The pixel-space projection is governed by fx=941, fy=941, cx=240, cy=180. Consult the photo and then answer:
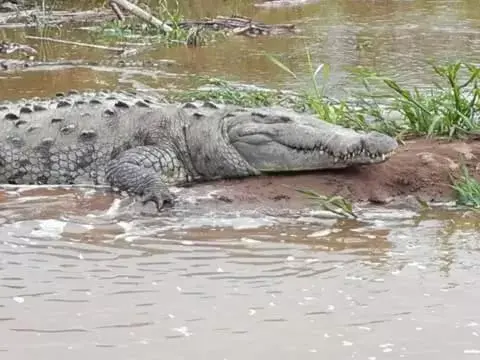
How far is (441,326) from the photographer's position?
3.52m

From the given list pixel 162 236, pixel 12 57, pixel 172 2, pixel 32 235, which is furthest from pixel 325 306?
pixel 172 2

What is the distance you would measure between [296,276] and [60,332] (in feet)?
3.62

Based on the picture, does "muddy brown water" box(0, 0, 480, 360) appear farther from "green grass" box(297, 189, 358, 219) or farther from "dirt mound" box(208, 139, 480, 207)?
"dirt mound" box(208, 139, 480, 207)

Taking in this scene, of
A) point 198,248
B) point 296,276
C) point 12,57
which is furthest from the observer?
point 12,57

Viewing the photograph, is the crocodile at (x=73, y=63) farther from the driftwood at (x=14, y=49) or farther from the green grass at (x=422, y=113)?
the green grass at (x=422, y=113)

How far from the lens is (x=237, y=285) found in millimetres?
3998

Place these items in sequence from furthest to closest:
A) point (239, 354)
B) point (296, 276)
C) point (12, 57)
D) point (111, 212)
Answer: point (12, 57), point (111, 212), point (296, 276), point (239, 354)

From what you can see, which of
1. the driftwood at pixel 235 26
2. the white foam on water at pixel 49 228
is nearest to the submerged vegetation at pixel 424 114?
the white foam on water at pixel 49 228

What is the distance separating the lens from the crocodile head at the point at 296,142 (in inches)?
212

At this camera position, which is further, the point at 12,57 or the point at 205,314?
the point at 12,57

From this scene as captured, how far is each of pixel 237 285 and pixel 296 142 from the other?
5.97 ft

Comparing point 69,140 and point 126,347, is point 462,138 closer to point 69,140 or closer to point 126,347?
point 69,140

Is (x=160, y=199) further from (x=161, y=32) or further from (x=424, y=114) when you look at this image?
(x=161, y=32)

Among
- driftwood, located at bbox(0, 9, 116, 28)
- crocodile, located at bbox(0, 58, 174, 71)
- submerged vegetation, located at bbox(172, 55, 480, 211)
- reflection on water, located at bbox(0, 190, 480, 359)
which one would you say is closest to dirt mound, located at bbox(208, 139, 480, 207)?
submerged vegetation, located at bbox(172, 55, 480, 211)
